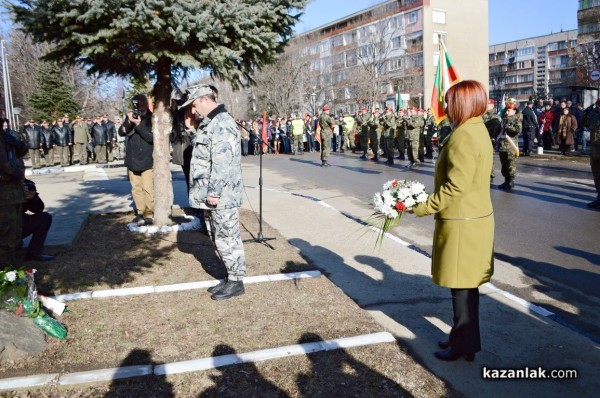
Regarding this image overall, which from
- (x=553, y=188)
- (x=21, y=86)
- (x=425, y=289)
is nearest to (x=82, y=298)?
(x=425, y=289)

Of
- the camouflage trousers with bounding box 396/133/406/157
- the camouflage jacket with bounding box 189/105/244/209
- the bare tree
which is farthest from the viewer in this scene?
the bare tree

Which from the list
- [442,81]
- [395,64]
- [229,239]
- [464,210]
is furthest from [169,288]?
[395,64]

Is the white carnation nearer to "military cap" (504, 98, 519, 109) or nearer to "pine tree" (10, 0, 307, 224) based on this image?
"pine tree" (10, 0, 307, 224)

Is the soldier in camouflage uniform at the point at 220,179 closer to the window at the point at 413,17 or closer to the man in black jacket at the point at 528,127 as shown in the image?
the man in black jacket at the point at 528,127

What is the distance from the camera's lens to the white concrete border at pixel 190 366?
11.3 feet

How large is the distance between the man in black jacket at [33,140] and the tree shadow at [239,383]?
70.2ft

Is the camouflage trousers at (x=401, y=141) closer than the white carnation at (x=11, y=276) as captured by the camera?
No

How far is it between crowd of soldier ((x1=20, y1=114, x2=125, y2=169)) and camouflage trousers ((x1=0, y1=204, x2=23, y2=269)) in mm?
18641

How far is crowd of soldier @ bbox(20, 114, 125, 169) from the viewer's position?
884 inches

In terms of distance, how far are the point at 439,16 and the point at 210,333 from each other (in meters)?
73.0

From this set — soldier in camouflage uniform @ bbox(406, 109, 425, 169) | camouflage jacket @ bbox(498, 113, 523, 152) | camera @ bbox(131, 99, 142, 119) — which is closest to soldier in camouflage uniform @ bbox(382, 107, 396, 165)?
soldier in camouflage uniform @ bbox(406, 109, 425, 169)

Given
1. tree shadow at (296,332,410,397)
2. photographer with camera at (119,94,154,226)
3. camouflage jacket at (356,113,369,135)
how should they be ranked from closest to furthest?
tree shadow at (296,332,410,397)
photographer with camera at (119,94,154,226)
camouflage jacket at (356,113,369,135)

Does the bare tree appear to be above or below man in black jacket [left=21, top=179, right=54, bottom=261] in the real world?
above

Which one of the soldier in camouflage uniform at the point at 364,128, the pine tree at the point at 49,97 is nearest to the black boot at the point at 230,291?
the soldier in camouflage uniform at the point at 364,128
